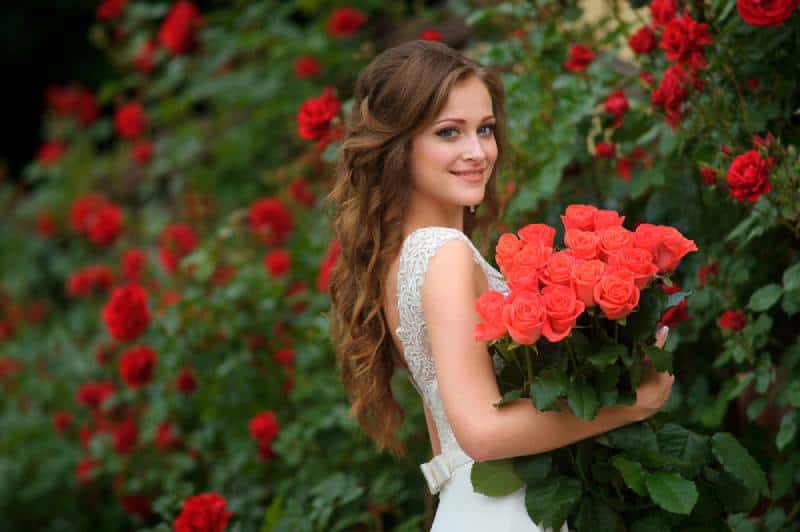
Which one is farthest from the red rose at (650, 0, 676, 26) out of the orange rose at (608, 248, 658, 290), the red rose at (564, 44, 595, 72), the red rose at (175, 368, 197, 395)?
the red rose at (175, 368, 197, 395)

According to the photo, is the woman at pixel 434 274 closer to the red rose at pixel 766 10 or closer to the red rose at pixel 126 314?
the red rose at pixel 766 10

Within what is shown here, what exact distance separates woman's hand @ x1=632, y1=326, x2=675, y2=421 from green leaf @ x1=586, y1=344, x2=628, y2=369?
13 centimetres

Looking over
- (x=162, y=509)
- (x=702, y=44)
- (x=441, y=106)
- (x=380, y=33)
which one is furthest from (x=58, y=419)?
(x=702, y=44)

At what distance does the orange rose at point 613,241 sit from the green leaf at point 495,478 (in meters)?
0.45

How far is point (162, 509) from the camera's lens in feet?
8.61

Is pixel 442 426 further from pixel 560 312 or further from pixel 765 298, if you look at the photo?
pixel 765 298

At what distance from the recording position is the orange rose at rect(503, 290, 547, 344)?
59.1 inches

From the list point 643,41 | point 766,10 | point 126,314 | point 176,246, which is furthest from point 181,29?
point 766,10

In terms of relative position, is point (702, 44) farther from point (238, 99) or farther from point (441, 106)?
point (238, 99)

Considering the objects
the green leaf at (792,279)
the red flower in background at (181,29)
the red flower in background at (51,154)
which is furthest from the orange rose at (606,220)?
the red flower in background at (51,154)

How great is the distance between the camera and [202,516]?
2.40 metres

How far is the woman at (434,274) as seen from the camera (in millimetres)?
1680

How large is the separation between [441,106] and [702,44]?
0.77 meters

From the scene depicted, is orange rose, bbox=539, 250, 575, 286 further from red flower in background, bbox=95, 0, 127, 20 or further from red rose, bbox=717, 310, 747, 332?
red flower in background, bbox=95, 0, 127, 20
